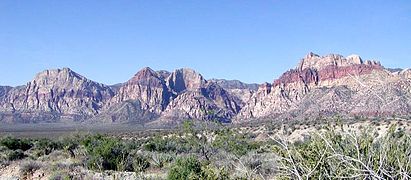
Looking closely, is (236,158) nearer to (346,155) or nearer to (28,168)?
(346,155)

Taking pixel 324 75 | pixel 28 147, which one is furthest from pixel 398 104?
pixel 324 75

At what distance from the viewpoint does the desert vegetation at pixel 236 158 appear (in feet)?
19.9

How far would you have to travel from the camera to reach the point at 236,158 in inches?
305

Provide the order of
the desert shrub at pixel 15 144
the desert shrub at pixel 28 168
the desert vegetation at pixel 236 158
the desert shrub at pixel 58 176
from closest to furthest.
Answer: the desert vegetation at pixel 236 158 < the desert shrub at pixel 58 176 < the desert shrub at pixel 28 168 < the desert shrub at pixel 15 144

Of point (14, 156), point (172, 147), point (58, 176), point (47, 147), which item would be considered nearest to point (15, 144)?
point (47, 147)

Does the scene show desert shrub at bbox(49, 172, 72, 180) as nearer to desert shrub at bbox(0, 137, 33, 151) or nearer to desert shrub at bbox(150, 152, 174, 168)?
desert shrub at bbox(150, 152, 174, 168)

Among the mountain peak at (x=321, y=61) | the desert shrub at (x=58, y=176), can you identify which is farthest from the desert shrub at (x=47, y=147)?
the mountain peak at (x=321, y=61)

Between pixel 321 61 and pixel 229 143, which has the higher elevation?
pixel 321 61

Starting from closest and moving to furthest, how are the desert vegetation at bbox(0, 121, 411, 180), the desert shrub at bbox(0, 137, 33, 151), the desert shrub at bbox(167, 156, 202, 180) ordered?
the desert vegetation at bbox(0, 121, 411, 180) → the desert shrub at bbox(167, 156, 202, 180) → the desert shrub at bbox(0, 137, 33, 151)

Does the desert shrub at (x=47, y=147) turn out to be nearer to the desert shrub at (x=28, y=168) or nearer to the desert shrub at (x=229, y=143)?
the desert shrub at (x=28, y=168)

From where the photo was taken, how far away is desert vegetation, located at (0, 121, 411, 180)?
6.07 m

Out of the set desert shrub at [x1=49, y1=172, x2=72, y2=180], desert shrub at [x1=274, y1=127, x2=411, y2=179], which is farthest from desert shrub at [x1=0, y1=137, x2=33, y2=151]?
desert shrub at [x1=274, y1=127, x2=411, y2=179]

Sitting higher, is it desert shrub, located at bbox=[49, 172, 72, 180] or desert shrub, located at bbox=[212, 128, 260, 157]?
desert shrub, located at bbox=[212, 128, 260, 157]

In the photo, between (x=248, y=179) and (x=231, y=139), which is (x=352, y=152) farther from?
(x=231, y=139)
